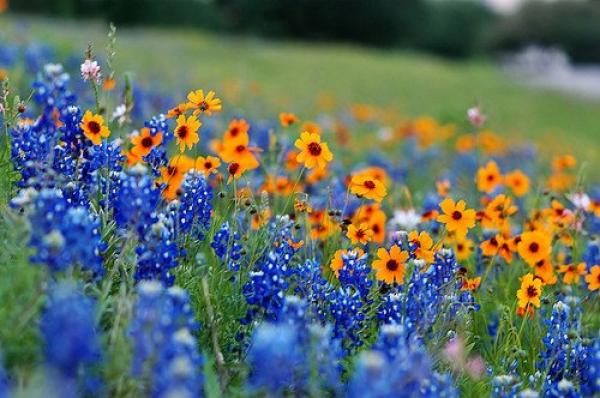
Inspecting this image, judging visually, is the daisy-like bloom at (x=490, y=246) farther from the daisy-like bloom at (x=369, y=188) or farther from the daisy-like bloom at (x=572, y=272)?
the daisy-like bloom at (x=369, y=188)

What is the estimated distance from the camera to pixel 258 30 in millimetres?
31547

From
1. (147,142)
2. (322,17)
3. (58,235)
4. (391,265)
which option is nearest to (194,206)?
(147,142)

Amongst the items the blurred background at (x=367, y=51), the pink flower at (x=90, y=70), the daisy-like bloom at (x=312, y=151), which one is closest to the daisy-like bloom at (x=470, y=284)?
the daisy-like bloom at (x=312, y=151)

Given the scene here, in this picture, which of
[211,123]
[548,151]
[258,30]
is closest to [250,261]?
[211,123]

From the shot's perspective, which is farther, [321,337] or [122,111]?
Answer: [122,111]

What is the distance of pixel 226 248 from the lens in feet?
9.18

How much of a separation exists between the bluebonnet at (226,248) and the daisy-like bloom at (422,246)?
2.05 feet

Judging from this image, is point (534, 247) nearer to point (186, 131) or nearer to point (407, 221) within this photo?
point (407, 221)

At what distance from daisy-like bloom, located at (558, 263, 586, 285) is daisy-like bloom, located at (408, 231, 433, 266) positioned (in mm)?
770

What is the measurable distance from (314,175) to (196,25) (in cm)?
3017

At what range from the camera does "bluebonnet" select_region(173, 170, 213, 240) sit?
2.79 metres

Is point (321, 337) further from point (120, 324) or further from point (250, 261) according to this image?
point (250, 261)

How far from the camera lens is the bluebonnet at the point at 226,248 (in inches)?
108

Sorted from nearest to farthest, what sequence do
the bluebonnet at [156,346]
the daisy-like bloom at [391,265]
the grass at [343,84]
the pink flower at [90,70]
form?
the bluebonnet at [156,346] → the daisy-like bloom at [391,265] → the pink flower at [90,70] → the grass at [343,84]
